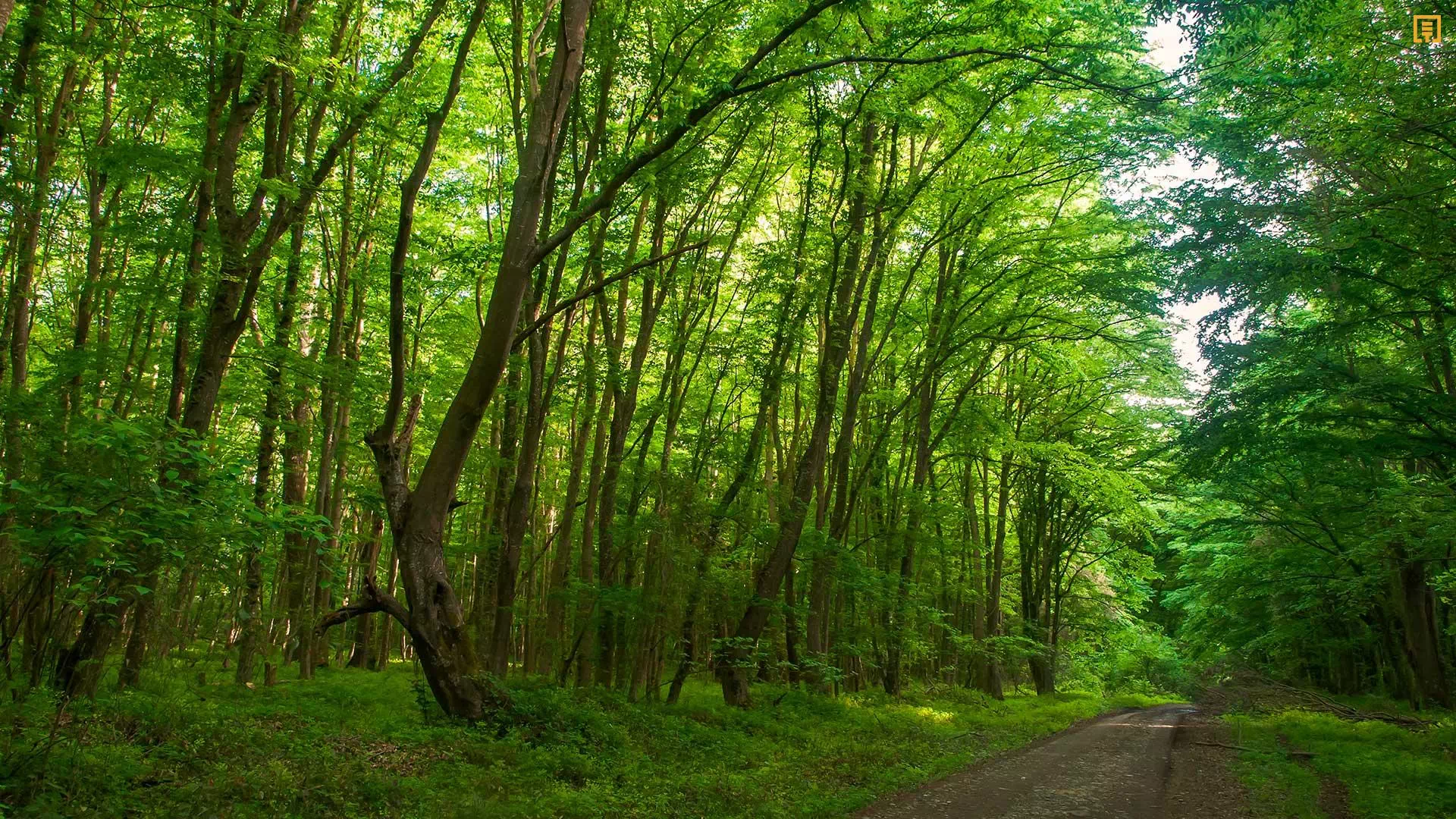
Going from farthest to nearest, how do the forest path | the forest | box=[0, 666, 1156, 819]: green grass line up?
the forest path → the forest → box=[0, 666, 1156, 819]: green grass

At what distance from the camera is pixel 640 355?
1188cm

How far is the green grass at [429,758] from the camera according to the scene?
4.74m

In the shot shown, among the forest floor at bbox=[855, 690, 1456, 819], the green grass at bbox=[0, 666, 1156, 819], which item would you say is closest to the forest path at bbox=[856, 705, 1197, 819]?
the forest floor at bbox=[855, 690, 1456, 819]

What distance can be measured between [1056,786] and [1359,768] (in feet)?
14.2

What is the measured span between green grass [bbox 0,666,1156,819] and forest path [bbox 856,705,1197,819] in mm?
457

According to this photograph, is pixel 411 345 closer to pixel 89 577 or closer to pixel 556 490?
pixel 556 490

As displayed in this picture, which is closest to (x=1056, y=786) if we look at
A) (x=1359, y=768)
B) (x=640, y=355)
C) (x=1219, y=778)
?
(x=1219, y=778)

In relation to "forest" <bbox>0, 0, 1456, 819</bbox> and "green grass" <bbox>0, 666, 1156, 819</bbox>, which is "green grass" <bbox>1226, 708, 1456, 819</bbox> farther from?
"green grass" <bbox>0, 666, 1156, 819</bbox>

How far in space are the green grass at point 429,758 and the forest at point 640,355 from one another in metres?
0.06

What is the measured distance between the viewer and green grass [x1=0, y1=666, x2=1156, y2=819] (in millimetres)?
4742

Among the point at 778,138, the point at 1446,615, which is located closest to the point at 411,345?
the point at 778,138

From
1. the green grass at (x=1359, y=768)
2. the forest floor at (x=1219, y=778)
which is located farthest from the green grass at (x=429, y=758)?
the green grass at (x=1359, y=768)

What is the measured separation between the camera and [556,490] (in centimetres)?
2130

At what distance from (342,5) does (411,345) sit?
794cm
